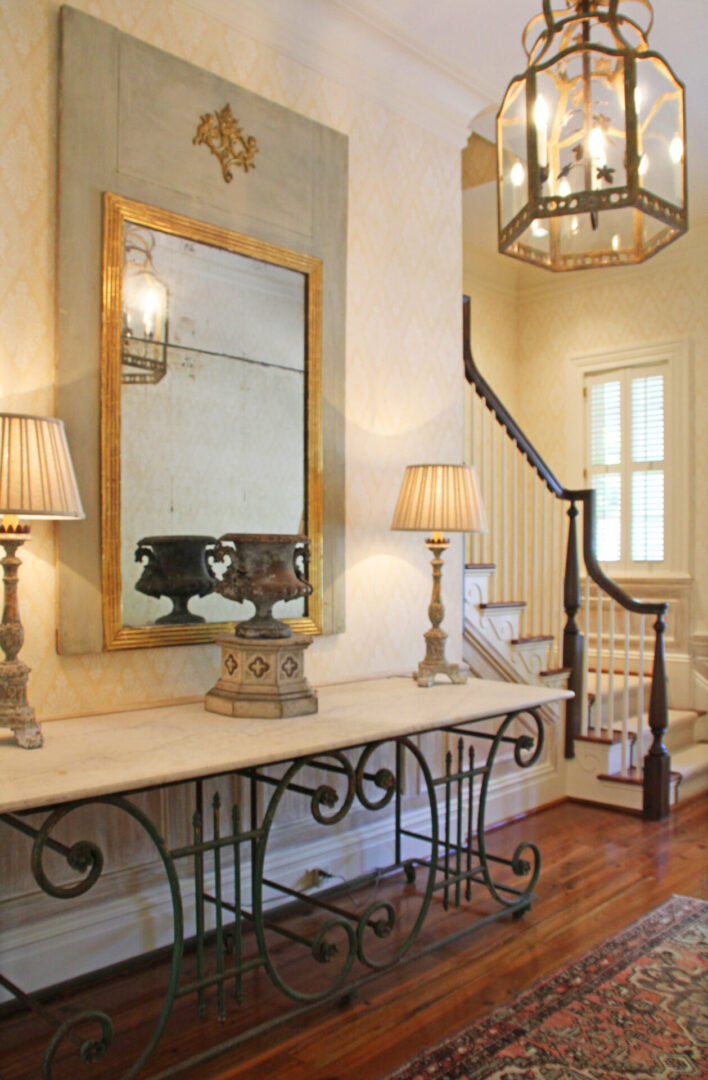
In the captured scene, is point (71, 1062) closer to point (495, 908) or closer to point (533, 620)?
point (495, 908)

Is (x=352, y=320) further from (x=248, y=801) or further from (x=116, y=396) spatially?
(x=248, y=801)

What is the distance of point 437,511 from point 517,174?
1318mm

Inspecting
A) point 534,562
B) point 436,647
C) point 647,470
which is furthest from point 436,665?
point 647,470

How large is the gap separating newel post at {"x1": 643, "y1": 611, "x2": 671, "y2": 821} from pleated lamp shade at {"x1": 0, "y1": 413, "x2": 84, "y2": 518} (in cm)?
320

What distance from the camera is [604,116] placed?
1993mm

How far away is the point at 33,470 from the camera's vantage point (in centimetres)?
214

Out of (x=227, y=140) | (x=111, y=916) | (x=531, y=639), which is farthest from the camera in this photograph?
(x=531, y=639)

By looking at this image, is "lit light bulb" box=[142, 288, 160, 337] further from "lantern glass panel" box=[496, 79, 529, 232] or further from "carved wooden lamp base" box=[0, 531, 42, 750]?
"lantern glass panel" box=[496, 79, 529, 232]

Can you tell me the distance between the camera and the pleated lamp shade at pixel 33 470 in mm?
2105

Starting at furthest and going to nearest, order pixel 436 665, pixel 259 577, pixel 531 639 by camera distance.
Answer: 1. pixel 531 639
2. pixel 436 665
3. pixel 259 577

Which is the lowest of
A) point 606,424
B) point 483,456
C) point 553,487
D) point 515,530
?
point 515,530

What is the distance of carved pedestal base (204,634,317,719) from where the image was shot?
2.66 metres

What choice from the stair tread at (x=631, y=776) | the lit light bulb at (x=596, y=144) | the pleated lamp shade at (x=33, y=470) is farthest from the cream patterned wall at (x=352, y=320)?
the lit light bulb at (x=596, y=144)

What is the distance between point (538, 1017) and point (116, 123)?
111 inches
